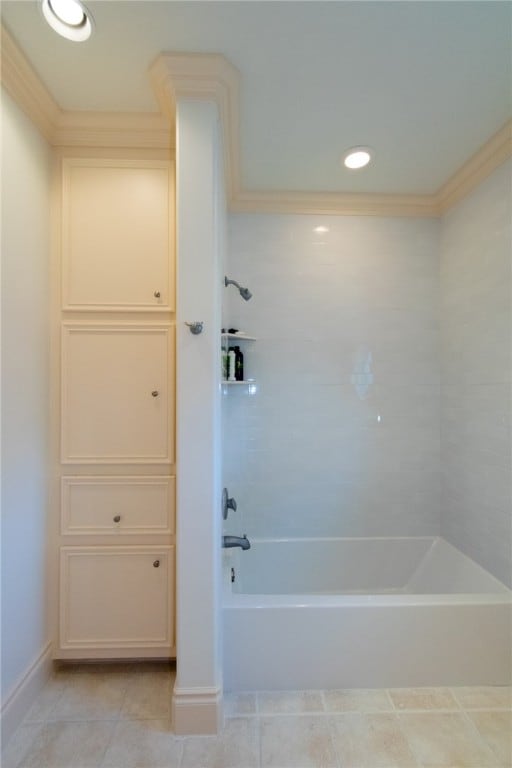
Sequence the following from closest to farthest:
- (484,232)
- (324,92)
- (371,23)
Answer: (371,23) < (324,92) < (484,232)

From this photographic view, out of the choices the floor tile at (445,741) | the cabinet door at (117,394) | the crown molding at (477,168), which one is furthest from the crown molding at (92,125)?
the floor tile at (445,741)

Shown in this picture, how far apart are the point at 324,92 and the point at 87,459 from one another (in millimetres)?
1871

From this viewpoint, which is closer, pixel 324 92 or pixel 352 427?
pixel 324 92

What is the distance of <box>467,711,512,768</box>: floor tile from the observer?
1278 millimetres

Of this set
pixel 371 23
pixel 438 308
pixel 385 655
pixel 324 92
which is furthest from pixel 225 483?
pixel 371 23

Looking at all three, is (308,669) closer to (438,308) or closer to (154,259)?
(154,259)

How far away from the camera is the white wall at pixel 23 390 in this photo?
1.34 metres

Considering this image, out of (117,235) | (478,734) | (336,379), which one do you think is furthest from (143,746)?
(117,235)

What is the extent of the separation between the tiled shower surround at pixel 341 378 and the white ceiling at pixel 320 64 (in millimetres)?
562

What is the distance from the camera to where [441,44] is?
1239 mm

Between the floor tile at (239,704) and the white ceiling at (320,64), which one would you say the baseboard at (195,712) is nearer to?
the floor tile at (239,704)

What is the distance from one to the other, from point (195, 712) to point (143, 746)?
21cm

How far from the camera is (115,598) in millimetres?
1606

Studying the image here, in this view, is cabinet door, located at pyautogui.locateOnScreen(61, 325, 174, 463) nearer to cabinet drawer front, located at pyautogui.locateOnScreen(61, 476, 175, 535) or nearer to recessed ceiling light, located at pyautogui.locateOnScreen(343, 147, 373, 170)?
cabinet drawer front, located at pyautogui.locateOnScreen(61, 476, 175, 535)
